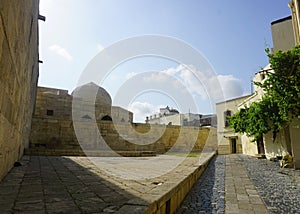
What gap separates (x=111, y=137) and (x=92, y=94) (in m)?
8.22

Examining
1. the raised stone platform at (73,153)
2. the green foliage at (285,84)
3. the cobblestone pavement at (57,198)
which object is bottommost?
the raised stone platform at (73,153)

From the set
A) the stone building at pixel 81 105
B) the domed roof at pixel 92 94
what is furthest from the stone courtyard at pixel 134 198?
the domed roof at pixel 92 94

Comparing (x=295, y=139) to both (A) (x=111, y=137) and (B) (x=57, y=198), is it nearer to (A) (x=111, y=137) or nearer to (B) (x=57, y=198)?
(B) (x=57, y=198)

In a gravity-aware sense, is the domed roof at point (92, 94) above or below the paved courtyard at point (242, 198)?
above

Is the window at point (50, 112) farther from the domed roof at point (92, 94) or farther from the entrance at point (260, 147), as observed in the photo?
the entrance at point (260, 147)

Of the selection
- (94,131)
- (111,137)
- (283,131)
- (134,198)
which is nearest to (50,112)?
(94,131)

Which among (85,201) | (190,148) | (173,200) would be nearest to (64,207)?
(85,201)

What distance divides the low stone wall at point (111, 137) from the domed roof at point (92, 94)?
6879 mm

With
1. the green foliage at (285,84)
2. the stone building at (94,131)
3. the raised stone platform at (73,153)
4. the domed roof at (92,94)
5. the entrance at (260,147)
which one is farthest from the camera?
the domed roof at (92,94)

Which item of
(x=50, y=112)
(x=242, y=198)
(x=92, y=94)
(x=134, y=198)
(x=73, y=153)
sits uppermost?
(x=92, y=94)

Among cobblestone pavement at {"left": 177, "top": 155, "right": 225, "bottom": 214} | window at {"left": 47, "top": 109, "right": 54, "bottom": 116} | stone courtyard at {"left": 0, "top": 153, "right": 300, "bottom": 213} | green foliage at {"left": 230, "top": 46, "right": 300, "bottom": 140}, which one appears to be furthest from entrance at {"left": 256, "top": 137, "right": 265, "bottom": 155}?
window at {"left": 47, "top": 109, "right": 54, "bottom": 116}

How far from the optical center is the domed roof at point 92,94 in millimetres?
21781

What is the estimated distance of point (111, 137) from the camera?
51.0 ft

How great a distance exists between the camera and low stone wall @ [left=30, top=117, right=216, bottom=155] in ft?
44.2
